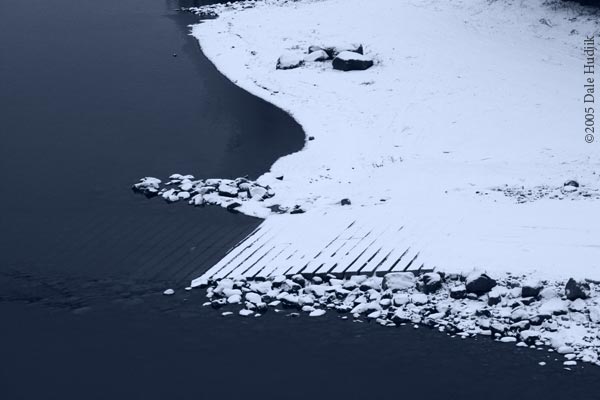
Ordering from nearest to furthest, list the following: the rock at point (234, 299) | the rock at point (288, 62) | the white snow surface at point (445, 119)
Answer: the rock at point (234, 299)
the white snow surface at point (445, 119)
the rock at point (288, 62)

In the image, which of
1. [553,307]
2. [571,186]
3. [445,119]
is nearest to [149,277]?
[553,307]

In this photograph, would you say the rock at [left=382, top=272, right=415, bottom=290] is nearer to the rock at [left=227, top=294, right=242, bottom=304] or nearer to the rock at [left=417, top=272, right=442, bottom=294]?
the rock at [left=417, top=272, right=442, bottom=294]

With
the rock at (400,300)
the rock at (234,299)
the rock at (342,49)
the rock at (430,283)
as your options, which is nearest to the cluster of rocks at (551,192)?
the rock at (430,283)

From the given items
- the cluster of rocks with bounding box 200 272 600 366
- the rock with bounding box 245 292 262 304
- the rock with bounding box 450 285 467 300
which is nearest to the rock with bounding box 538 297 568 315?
the cluster of rocks with bounding box 200 272 600 366

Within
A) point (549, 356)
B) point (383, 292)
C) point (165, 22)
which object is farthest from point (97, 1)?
point (549, 356)

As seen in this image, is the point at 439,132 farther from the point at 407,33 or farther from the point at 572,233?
the point at 407,33

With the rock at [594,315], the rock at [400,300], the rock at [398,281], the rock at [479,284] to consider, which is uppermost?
the rock at [594,315]

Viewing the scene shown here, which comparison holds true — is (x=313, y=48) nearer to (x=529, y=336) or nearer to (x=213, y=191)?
(x=213, y=191)

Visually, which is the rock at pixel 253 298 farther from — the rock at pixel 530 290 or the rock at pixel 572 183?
the rock at pixel 572 183
